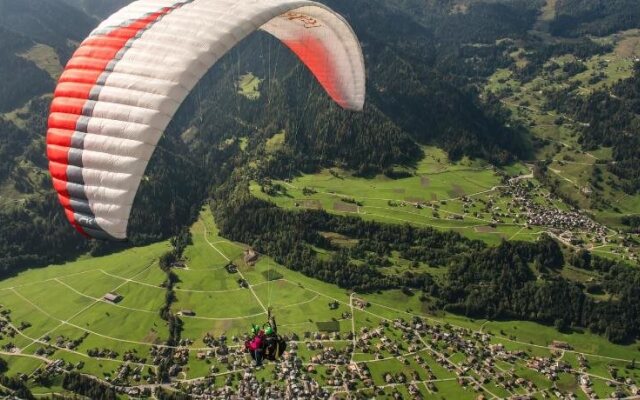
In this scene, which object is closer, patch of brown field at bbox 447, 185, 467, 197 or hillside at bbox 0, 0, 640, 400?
hillside at bbox 0, 0, 640, 400

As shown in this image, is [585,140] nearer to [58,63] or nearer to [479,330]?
[479,330]

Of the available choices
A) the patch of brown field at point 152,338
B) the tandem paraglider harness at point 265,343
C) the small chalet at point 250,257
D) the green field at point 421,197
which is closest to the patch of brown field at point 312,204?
the green field at point 421,197

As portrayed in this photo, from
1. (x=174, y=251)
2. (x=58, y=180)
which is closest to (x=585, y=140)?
(x=174, y=251)

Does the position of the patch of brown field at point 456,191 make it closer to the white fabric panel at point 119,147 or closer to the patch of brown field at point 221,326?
the patch of brown field at point 221,326

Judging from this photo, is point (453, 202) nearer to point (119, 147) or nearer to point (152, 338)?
point (152, 338)

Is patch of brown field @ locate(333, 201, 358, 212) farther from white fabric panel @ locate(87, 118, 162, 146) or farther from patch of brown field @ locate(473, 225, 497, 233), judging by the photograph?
white fabric panel @ locate(87, 118, 162, 146)

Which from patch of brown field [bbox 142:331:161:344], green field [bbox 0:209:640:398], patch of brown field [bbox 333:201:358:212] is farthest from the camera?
patch of brown field [bbox 333:201:358:212]

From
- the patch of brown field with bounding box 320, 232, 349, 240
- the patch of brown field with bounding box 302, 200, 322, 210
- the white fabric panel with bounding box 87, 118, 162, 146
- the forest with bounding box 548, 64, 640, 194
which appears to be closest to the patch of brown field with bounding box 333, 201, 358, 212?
the patch of brown field with bounding box 302, 200, 322, 210
